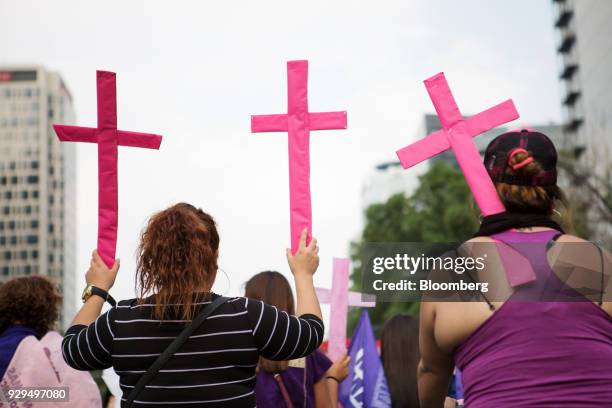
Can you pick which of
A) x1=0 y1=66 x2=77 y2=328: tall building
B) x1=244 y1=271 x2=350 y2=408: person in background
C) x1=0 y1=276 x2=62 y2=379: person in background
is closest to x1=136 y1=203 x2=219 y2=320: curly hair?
x1=244 y1=271 x2=350 y2=408: person in background

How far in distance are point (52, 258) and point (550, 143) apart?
117 meters

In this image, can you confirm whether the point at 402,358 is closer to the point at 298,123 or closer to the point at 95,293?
the point at 298,123

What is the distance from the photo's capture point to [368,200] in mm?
114750

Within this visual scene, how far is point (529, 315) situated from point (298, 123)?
56.6 inches

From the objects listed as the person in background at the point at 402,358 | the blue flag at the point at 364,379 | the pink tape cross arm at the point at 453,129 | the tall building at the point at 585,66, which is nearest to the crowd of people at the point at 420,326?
the pink tape cross arm at the point at 453,129

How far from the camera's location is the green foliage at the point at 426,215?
32156 mm

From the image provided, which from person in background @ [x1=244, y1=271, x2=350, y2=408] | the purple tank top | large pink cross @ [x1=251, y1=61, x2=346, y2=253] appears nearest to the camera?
the purple tank top

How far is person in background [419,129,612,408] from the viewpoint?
2115 millimetres

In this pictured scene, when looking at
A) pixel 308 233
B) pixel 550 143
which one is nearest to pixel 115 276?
pixel 308 233

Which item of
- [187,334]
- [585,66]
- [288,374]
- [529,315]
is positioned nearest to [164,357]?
[187,334]

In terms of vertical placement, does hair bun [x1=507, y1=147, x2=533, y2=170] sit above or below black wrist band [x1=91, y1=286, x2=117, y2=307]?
above

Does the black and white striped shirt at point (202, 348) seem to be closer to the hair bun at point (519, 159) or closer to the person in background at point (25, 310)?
the hair bun at point (519, 159)

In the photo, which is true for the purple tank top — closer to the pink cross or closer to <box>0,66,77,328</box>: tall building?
the pink cross

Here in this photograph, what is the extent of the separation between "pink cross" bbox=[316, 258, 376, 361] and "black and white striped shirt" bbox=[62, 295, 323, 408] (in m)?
2.39
